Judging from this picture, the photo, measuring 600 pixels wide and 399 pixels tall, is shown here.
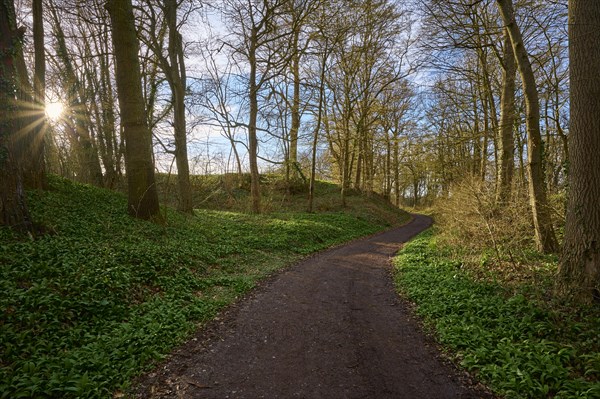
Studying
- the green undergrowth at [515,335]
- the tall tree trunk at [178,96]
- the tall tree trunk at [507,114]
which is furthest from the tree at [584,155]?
the tall tree trunk at [178,96]

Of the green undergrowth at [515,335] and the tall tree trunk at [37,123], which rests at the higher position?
the tall tree trunk at [37,123]

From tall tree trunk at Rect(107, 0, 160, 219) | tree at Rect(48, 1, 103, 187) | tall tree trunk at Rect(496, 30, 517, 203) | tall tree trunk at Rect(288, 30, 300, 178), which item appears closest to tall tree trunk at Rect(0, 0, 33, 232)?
tall tree trunk at Rect(107, 0, 160, 219)

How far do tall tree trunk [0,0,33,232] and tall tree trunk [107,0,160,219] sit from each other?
3.13 metres

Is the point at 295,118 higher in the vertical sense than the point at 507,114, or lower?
higher

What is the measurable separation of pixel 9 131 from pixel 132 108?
12.3 feet

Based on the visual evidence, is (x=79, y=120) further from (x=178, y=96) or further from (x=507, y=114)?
(x=507, y=114)

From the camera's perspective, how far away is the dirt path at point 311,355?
3.89 meters

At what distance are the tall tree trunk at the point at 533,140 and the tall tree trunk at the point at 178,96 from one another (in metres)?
12.0

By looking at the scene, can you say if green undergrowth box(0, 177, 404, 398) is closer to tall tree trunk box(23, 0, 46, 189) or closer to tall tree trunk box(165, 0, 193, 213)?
tall tree trunk box(23, 0, 46, 189)

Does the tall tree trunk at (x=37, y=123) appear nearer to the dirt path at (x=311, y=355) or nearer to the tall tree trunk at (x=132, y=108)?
the tall tree trunk at (x=132, y=108)

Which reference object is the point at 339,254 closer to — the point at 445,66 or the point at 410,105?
the point at 445,66

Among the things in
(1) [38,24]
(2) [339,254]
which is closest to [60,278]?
(2) [339,254]

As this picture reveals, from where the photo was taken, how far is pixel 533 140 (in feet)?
27.2

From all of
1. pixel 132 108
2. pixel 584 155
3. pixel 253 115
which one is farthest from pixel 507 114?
pixel 132 108
